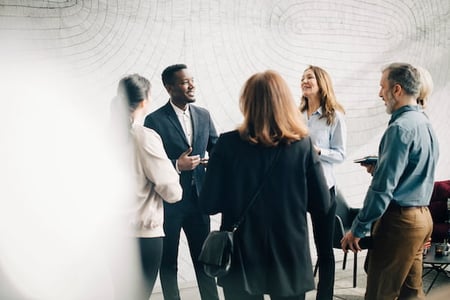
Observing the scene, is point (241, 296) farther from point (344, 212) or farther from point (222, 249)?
→ point (344, 212)

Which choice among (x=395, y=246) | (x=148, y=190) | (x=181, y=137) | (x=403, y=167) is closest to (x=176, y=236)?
(x=181, y=137)

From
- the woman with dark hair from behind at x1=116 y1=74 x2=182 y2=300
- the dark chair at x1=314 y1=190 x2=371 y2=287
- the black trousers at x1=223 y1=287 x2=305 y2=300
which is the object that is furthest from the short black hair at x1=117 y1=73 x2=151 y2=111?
the dark chair at x1=314 y1=190 x2=371 y2=287

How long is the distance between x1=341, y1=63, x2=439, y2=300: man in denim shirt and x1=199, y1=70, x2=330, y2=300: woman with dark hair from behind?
446 millimetres

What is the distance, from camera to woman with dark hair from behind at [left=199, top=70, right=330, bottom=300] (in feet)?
6.10

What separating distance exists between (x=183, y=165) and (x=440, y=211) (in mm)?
2773

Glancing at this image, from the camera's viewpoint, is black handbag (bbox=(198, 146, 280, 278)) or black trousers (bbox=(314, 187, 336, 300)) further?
black trousers (bbox=(314, 187, 336, 300))

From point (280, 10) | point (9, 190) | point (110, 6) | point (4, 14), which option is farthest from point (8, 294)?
point (280, 10)

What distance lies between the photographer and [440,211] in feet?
14.4

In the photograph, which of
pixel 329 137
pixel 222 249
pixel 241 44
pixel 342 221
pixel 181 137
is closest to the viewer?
pixel 222 249

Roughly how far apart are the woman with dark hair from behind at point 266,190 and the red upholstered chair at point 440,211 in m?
2.76

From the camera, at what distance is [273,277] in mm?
1890

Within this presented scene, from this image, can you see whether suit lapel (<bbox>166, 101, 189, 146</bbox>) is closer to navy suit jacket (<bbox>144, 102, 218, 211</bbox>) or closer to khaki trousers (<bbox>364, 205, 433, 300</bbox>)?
navy suit jacket (<bbox>144, 102, 218, 211</bbox>)

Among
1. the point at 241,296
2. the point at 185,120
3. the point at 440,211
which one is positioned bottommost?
the point at 440,211

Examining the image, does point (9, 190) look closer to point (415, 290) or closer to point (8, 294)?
point (8, 294)
